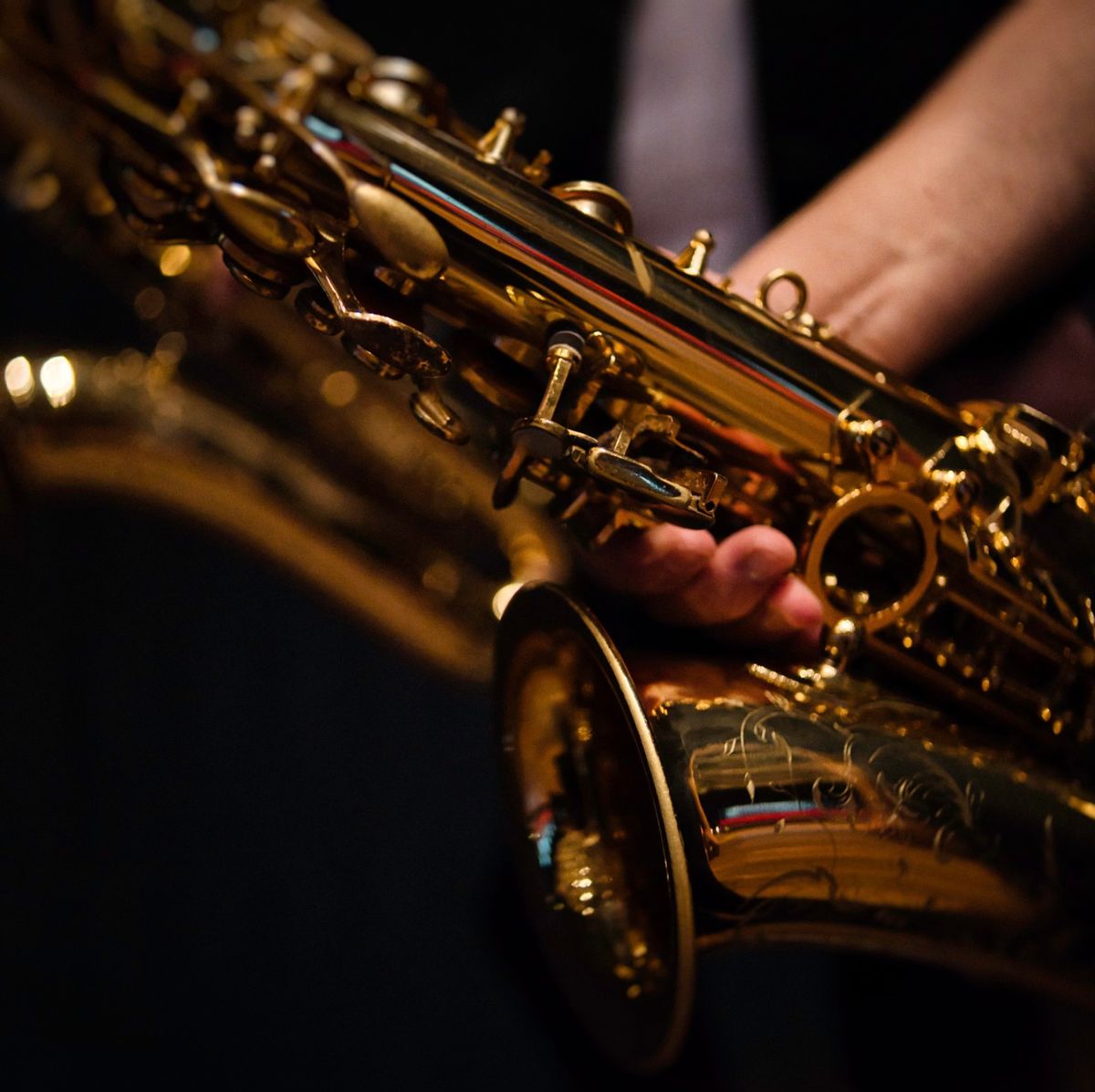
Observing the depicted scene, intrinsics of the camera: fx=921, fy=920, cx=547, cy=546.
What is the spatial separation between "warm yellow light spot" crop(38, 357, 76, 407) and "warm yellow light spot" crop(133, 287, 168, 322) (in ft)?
0.64

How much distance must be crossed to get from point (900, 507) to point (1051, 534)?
5.2 inches

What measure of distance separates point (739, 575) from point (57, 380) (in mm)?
1008

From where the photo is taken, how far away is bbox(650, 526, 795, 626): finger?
0.64 meters

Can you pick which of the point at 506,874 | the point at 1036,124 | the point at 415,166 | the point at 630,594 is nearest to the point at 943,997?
the point at 506,874

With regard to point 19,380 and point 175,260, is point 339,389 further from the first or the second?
point 19,380

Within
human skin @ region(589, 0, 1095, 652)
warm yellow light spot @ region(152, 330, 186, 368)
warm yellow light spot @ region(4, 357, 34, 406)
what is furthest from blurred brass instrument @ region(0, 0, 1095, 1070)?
warm yellow light spot @ region(152, 330, 186, 368)

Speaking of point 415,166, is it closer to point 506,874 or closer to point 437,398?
point 437,398

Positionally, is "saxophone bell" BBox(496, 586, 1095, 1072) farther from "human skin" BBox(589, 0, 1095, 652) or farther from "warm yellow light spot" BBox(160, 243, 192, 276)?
"warm yellow light spot" BBox(160, 243, 192, 276)

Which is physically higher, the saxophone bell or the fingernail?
the fingernail

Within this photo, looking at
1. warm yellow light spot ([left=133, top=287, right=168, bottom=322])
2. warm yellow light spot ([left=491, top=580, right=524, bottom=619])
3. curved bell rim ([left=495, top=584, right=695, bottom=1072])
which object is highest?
warm yellow light spot ([left=133, top=287, right=168, bottom=322])

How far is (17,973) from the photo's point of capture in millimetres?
1346

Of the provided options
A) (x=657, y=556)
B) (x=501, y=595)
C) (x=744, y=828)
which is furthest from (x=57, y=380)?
(x=744, y=828)

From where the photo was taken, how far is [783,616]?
0.68 m

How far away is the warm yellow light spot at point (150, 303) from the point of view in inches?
54.8
